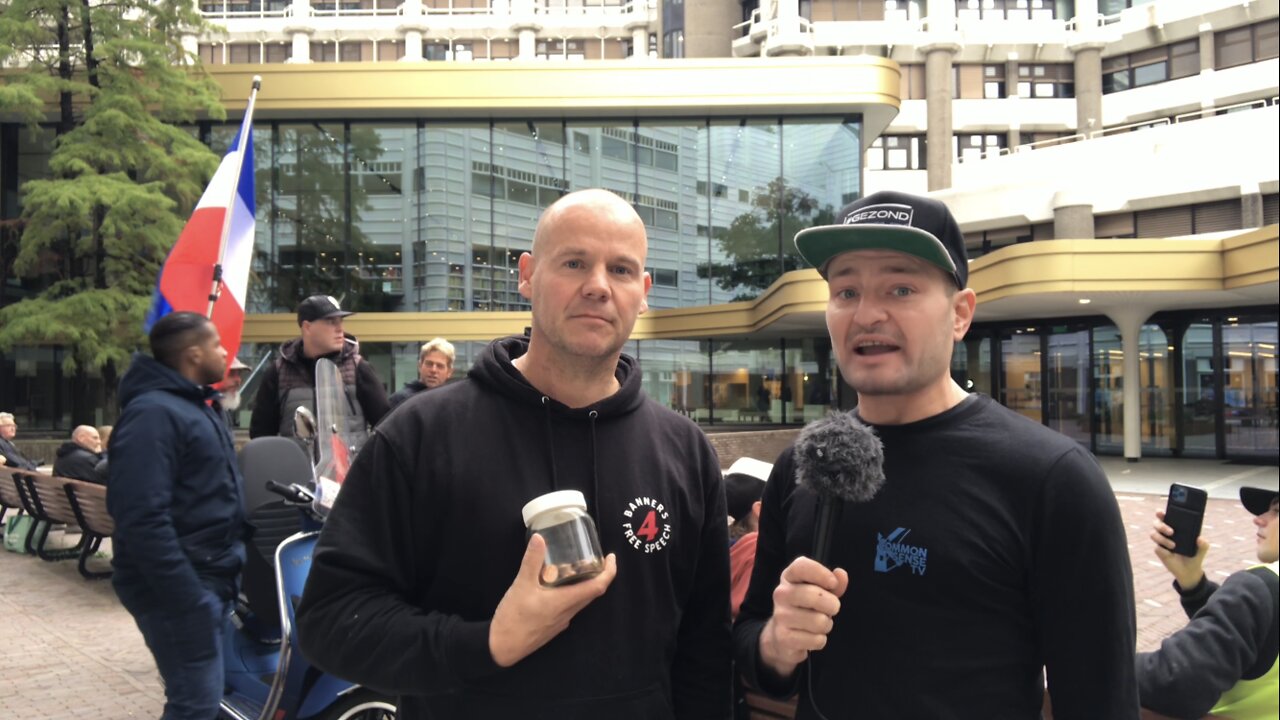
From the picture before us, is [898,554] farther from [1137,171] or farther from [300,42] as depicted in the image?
[300,42]

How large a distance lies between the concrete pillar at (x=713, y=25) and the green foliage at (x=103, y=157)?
100ft

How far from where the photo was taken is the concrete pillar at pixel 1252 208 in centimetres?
2719

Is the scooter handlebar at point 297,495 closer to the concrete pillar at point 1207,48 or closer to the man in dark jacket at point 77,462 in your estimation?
the man in dark jacket at point 77,462

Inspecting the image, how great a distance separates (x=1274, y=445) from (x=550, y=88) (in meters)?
18.9

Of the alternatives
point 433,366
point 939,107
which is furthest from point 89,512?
point 939,107

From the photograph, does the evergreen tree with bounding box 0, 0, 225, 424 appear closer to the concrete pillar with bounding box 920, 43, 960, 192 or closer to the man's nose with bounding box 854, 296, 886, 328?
the man's nose with bounding box 854, 296, 886, 328

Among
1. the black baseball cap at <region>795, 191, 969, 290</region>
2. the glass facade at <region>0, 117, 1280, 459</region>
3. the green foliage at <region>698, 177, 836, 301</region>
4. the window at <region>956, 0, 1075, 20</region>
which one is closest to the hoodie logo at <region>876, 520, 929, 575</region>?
the black baseball cap at <region>795, 191, 969, 290</region>

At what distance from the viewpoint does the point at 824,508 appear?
62.2 inches

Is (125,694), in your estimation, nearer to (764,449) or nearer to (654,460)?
(654,460)

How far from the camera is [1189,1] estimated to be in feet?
122

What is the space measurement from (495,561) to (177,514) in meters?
2.47

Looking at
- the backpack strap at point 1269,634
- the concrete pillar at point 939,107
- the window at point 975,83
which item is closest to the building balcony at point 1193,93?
the window at point 975,83

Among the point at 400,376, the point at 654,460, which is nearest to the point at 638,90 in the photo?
the point at 400,376

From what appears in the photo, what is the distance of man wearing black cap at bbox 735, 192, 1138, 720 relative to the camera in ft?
5.54
